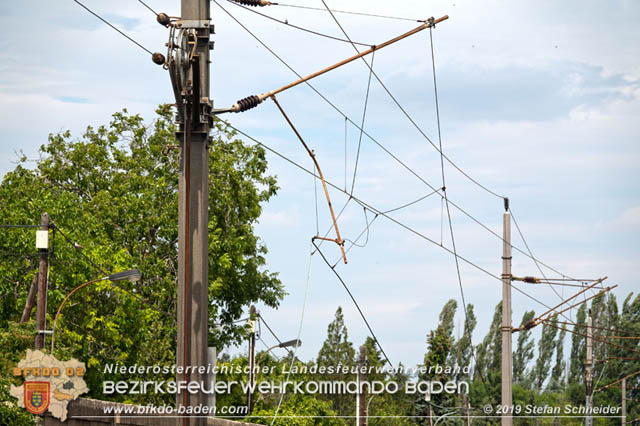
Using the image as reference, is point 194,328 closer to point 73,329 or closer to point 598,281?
point 598,281

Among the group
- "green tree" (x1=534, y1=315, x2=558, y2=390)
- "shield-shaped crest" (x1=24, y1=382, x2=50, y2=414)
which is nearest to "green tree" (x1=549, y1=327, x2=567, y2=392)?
"green tree" (x1=534, y1=315, x2=558, y2=390)

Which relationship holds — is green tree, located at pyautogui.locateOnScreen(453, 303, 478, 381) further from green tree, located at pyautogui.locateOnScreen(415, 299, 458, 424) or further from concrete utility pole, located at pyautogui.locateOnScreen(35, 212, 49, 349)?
concrete utility pole, located at pyautogui.locateOnScreen(35, 212, 49, 349)

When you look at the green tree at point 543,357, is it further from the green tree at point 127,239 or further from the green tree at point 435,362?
the green tree at point 127,239

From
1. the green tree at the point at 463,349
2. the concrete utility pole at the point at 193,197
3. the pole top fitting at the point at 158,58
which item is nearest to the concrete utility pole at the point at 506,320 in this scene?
the concrete utility pole at the point at 193,197

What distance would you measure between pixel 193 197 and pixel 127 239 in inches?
982

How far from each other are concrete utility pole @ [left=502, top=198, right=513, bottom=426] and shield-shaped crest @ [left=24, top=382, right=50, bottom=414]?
1048 cm

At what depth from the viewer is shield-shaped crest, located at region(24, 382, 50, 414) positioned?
755 inches

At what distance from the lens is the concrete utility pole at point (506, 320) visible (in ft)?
60.2

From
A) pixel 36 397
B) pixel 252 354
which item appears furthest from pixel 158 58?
pixel 252 354

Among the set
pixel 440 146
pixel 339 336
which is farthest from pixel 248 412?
pixel 339 336

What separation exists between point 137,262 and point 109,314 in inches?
90.8

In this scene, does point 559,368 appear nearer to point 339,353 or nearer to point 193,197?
point 339,353

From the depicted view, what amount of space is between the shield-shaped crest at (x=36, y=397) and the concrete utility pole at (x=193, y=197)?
12.1 m

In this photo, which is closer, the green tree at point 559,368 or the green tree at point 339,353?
the green tree at point 339,353
